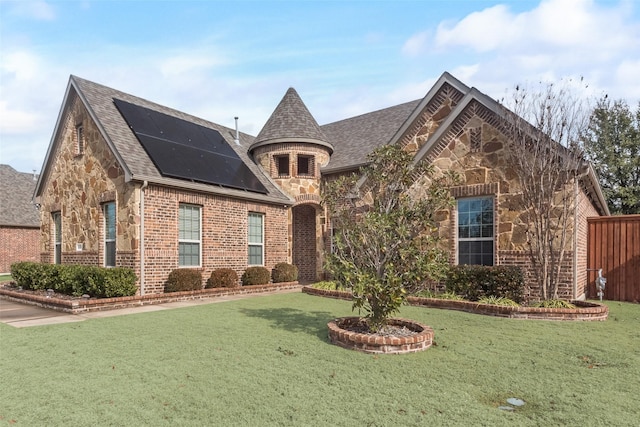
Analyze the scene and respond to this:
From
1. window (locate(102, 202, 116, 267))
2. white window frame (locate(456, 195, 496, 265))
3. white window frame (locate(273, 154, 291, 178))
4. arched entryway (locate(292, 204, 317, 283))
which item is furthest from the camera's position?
arched entryway (locate(292, 204, 317, 283))

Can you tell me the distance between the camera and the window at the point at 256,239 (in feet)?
50.9

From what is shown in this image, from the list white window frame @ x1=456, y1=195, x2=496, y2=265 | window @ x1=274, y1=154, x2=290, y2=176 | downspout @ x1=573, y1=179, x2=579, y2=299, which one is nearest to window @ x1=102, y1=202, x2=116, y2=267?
window @ x1=274, y1=154, x2=290, y2=176

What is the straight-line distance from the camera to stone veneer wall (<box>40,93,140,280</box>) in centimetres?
1184

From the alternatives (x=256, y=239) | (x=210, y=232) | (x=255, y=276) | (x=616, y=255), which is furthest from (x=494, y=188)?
(x=210, y=232)

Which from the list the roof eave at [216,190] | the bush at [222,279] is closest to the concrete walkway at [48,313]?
the bush at [222,279]

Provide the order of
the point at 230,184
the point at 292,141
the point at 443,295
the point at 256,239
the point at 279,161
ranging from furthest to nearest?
the point at 279,161 → the point at 292,141 → the point at 256,239 → the point at 230,184 → the point at 443,295

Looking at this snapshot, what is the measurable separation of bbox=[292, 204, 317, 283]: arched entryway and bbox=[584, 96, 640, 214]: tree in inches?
890

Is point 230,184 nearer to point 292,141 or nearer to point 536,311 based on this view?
point 292,141

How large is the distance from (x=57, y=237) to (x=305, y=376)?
14.9 metres

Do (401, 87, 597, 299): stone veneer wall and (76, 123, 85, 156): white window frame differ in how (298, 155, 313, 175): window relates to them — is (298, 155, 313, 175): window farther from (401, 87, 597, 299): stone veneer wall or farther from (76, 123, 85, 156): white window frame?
(76, 123, 85, 156): white window frame

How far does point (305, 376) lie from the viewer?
4.80 metres

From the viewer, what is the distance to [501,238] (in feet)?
35.1

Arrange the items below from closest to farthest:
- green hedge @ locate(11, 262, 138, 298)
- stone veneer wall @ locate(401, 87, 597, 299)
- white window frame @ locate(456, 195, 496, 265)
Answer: stone veneer wall @ locate(401, 87, 597, 299) → green hedge @ locate(11, 262, 138, 298) → white window frame @ locate(456, 195, 496, 265)

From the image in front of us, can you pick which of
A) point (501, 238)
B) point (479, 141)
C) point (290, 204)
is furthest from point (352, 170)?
point (501, 238)
